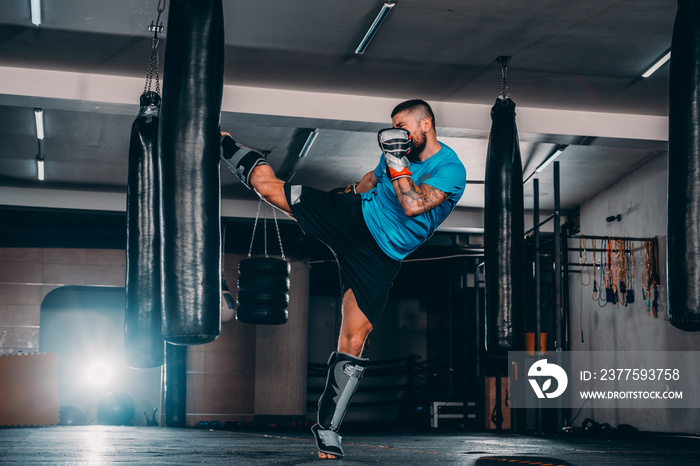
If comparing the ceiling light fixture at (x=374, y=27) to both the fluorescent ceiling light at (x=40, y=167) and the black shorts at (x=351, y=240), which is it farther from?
the fluorescent ceiling light at (x=40, y=167)

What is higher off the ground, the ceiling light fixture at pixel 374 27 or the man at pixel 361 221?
the ceiling light fixture at pixel 374 27

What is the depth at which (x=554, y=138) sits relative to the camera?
6992 millimetres

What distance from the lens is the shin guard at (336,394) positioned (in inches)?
109

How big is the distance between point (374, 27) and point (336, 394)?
10.8 ft

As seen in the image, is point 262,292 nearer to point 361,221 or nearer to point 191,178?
point 361,221

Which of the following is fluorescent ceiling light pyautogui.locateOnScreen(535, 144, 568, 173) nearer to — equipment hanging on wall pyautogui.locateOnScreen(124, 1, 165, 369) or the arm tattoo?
the arm tattoo

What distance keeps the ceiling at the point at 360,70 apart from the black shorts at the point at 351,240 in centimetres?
258

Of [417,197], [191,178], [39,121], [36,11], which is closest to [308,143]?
[39,121]

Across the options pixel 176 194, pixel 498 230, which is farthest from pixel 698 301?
pixel 176 194

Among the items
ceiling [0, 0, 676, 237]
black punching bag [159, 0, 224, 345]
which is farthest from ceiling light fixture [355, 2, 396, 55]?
black punching bag [159, 0, 224, 345]

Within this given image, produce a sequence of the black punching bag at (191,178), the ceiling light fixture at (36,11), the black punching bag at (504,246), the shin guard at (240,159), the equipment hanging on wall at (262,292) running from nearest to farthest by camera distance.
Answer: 1. the black punching bag at (191,178)
2. the shin guard at (240,159)
3. the black punching bag at (504,246)
4. the ceiling light fixture at (36,11)
5. the equipment hanging on wall at (262,292)

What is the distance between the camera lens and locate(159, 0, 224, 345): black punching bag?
2.14 meters

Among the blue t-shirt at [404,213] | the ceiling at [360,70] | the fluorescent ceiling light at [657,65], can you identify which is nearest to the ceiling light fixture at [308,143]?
the ceiling at [360,70]

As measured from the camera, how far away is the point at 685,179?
2643 millimetres
